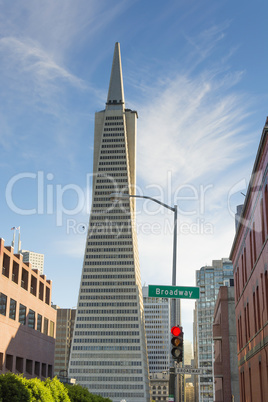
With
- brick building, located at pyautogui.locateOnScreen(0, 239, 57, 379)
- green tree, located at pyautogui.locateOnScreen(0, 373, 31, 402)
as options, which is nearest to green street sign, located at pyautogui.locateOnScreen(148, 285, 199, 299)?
green tree, located at pyautogui.locateOnScreen(0, 373, 31, 402)

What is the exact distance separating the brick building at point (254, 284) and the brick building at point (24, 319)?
28.8 metres

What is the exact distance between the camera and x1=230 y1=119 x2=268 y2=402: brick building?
101 ft

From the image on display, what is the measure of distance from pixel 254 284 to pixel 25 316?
142 ft

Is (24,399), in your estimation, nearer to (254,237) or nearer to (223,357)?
(254,237)

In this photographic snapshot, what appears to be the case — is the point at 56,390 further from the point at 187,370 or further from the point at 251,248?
the point at 251,248

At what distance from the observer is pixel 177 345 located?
22.7 meters

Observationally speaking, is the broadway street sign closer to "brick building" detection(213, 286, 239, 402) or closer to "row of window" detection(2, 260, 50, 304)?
"brick building" detection(213, 286, 239, 402)

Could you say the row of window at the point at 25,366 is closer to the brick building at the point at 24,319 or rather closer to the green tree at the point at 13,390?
the brick building at the point at 24,319

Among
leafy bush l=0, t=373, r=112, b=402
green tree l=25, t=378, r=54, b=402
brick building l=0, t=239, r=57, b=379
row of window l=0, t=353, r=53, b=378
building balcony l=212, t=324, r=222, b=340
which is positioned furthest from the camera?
building balcony l=212, t=324, r=222, b=340

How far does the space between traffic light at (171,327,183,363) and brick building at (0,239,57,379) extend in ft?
132

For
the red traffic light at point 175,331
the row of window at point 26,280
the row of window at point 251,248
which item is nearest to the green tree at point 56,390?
the row of window at point 251,248

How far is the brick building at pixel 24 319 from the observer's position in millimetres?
62312

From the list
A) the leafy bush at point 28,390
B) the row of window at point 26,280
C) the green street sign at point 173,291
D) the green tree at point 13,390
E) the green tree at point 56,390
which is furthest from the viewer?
the row of window at point 26,280

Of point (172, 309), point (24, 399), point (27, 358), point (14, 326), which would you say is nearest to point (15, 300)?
point (14, 326)
